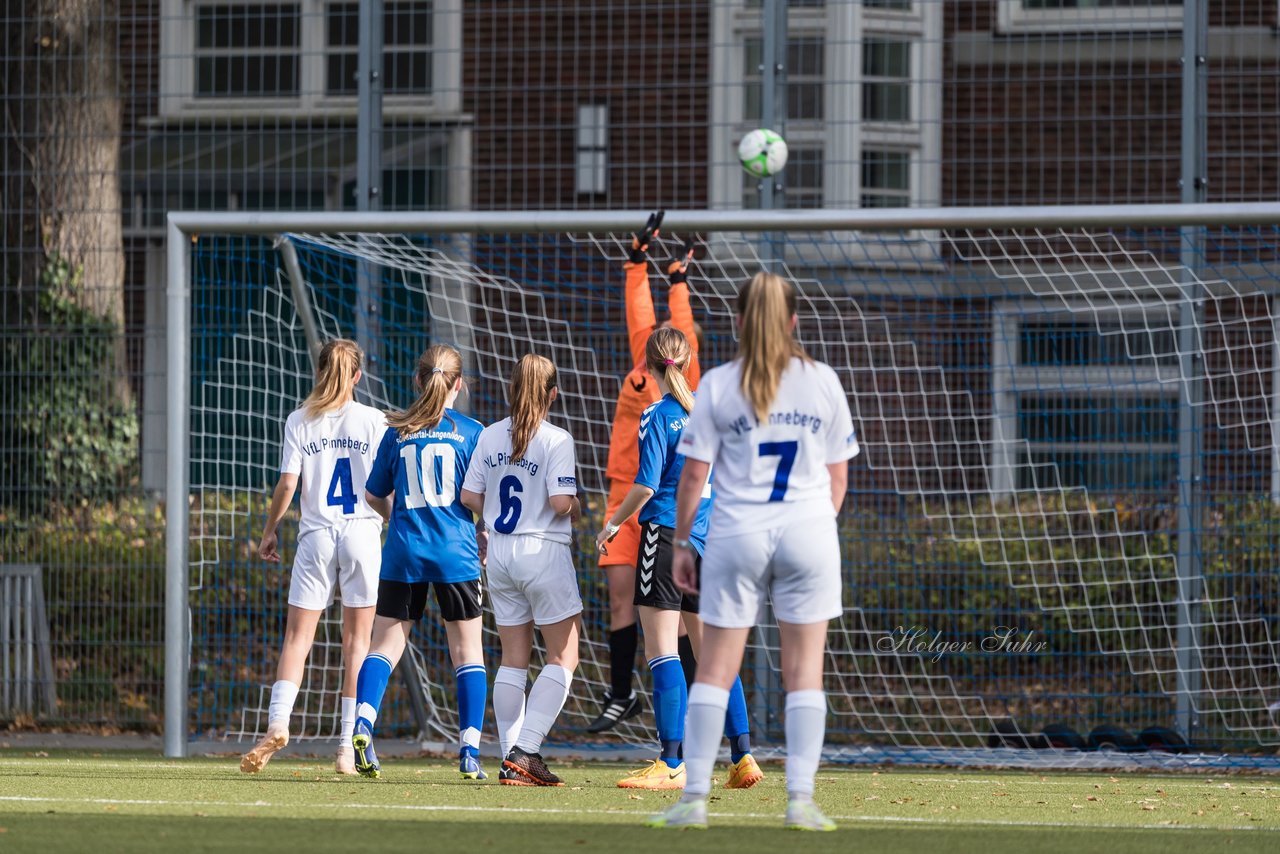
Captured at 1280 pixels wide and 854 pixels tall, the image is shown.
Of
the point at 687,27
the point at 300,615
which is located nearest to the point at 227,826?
the point at 300,615

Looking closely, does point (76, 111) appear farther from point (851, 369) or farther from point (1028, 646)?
point (1028, 646)

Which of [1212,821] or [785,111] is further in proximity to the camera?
[785,111]

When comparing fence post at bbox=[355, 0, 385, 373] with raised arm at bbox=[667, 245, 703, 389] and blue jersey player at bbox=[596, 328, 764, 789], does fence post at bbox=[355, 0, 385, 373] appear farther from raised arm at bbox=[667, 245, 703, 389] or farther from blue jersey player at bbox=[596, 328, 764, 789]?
blue jersey player at bbox=[596, 328, 764, 789]

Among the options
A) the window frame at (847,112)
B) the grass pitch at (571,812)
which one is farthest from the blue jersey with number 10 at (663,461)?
the window frame at (847,112)

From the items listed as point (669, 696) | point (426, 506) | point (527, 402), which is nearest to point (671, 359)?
point (527, 402)

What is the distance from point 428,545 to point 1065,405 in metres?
4.93

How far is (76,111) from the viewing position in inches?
420

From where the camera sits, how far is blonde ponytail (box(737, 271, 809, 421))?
5.05 m

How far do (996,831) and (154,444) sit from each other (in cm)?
718

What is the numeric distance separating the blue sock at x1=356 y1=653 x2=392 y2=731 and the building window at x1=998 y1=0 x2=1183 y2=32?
5895 mm

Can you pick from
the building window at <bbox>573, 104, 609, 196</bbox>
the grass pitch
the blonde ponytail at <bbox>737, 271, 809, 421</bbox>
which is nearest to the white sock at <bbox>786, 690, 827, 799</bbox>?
the grass pitch

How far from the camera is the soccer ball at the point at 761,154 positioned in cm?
841

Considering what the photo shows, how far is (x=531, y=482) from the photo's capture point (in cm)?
670

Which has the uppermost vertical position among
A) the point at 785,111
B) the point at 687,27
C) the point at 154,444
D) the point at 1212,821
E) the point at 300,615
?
the point at 687,27
